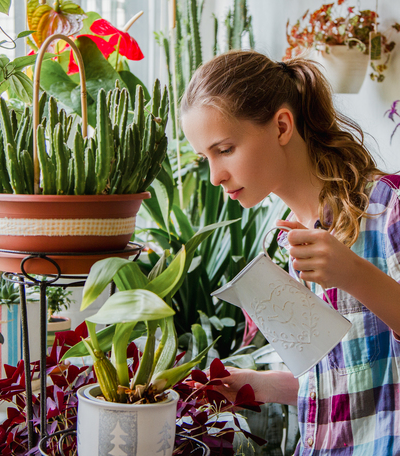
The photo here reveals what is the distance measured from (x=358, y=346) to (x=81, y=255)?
1.74ft

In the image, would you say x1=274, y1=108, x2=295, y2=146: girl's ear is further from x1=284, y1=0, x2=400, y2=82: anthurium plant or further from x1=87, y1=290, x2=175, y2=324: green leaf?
x1=284, y1=0, x2=400, y2=82: anthurium plant

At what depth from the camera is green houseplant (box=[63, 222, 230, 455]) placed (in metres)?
0.46

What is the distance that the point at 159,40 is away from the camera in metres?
2.26

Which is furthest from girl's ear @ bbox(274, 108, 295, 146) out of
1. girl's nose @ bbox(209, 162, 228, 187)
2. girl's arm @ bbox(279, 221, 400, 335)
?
girl's arm @ bbox(279, 221, 400, 335)

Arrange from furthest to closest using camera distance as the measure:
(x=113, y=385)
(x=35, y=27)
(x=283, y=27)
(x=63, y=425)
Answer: (x=283, y=27)
(x=35, y=27)
(x=63, y=425)
(x=113, y=385)

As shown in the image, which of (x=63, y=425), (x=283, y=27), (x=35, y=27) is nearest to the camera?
(x=63, y=425)

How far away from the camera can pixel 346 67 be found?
149cm

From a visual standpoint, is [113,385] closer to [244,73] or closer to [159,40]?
[244,73]

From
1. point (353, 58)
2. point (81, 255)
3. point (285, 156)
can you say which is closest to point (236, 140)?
point (285, 156)

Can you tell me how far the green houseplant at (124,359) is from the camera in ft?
1.49

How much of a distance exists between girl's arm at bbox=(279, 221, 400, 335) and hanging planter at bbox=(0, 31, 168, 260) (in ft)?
0.70

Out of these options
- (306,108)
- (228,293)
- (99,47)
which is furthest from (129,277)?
(99,47)

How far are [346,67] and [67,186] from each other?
1.19 m

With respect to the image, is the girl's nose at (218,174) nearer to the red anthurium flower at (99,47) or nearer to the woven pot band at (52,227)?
the woven pot band at (52,227)
